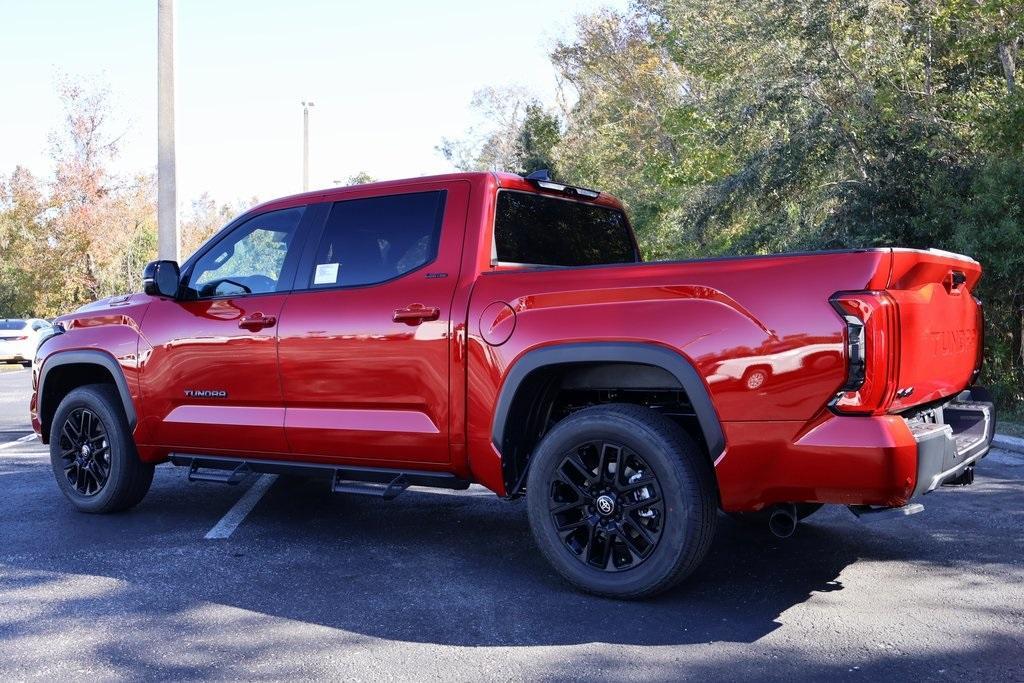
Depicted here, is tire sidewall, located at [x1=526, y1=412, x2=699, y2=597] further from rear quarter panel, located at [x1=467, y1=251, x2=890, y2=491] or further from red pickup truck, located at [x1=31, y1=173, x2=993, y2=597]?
rear quarter panel, located at [x1=467, y1=251, x2=890, y2=491]

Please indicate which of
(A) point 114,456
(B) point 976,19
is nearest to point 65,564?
(A) point 114,456

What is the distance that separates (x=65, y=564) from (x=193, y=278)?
5.99 feet

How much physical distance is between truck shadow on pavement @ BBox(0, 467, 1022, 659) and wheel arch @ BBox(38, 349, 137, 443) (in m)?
0.66

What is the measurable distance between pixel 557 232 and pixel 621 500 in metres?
1.73

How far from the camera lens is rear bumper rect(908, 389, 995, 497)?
3951 millimetres

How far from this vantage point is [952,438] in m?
4.23

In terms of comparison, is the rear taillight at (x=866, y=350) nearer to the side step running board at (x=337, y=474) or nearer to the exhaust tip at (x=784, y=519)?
the exhaust tip at (x=784, y=519)

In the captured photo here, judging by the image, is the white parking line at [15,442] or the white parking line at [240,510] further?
the white parking line at [15,442]

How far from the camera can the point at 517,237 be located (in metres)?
5.28

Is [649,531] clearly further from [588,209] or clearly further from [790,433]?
[588,209]

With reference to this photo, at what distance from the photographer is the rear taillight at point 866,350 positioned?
150 inches

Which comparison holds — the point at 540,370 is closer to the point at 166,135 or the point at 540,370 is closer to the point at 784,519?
the point at 784,519

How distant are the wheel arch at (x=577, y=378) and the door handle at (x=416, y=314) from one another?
0.53 meters

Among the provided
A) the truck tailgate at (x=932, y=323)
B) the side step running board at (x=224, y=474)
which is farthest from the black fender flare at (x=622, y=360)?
the side step running board at (x=224, y=474)
